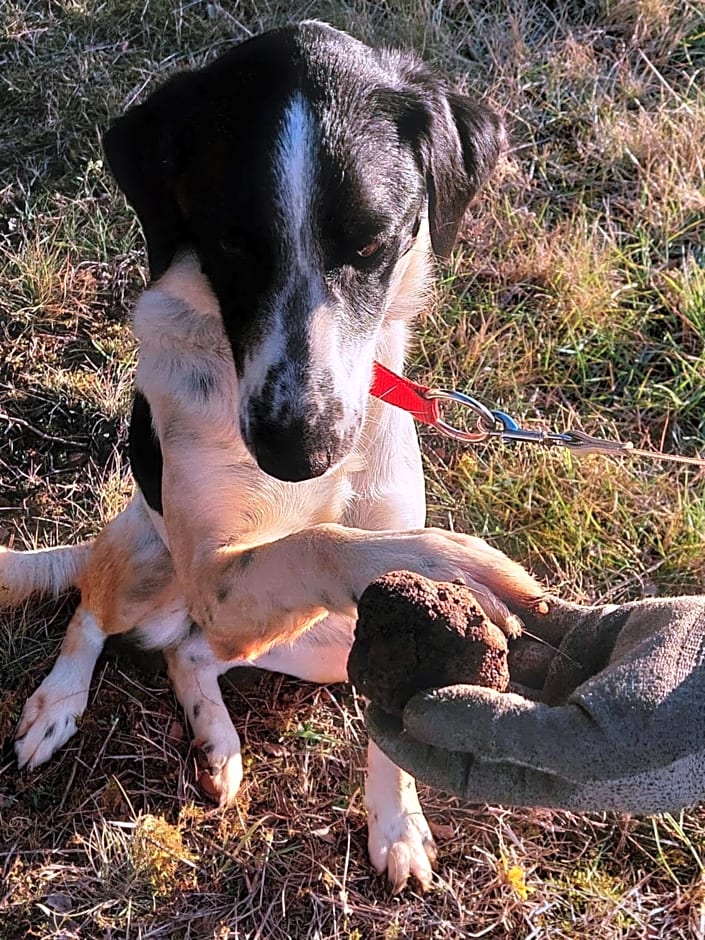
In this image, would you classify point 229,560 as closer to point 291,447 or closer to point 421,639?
point 291,447

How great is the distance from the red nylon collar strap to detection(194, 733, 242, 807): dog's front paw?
124 cm

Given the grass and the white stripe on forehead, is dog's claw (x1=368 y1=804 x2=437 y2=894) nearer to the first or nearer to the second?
the grass

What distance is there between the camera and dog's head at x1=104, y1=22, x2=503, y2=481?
2268mm

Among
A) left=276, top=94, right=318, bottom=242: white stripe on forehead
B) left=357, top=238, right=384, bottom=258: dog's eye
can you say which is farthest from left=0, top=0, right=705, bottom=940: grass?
left=276, top=94, right=318, bottom=242: white stripe on forehead

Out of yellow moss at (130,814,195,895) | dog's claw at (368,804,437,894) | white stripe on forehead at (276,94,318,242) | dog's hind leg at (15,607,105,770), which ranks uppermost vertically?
white stripe on forehead at (276,94,318,242)

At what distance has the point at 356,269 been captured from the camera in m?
2.41

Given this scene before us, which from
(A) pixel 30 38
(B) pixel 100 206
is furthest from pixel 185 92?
(A) pixel 30 38

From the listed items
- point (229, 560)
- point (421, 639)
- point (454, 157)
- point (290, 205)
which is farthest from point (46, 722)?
point (454, 157)

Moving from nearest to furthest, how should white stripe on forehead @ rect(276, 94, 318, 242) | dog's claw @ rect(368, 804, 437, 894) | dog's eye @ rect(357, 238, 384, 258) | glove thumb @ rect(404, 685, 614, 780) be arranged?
glove thumb @ rect(404, 685, 614, 780) → white stripe on forehead @ rect(276, 94, 318, 242) → dog's eye @ rect(357, 238, 384, 258) → dog's claw @ rect(368, 804, 437, 894)

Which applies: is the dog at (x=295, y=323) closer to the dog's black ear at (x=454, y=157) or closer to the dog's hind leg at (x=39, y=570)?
the dog's black ear at (x=454, y=157)

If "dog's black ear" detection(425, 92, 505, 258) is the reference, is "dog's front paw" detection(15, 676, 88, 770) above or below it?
below

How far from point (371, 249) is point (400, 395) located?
517 millimetres

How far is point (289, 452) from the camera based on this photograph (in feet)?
7.65

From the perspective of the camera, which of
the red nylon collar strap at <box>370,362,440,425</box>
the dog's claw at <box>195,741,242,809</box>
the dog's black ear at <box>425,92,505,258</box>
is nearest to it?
the dog's black ear at <box>425,92,505,258</box>
